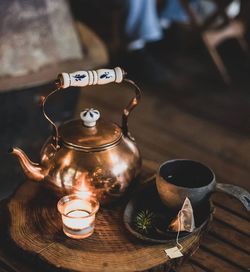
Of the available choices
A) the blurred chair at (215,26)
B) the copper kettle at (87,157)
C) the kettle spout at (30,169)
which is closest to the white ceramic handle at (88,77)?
the copper kettle at (87,157)

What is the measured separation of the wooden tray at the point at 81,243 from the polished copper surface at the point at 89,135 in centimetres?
19

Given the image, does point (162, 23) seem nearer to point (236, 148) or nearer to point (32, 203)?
point (236, 148)

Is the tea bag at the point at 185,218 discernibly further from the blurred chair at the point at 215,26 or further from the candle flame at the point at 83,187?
the blurred chair at the point at 215,26

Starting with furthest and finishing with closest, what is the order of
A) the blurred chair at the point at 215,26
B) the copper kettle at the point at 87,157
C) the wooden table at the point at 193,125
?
the blurred chair at the point at 215,26, the wooden table at the point at 193,125, the copper kettle at the point at 87,157

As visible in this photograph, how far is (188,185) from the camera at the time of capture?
53.6 inches

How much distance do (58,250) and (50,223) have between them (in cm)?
11

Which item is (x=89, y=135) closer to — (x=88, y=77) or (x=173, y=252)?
(x=88, y=77)

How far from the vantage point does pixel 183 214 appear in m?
1.21

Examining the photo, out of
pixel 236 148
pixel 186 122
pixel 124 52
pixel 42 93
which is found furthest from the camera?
pixel 124 52

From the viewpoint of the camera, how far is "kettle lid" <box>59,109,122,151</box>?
128 cm

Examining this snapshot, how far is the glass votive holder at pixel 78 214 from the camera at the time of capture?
3.99 ft

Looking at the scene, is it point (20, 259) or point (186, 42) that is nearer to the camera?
point (20, 259)

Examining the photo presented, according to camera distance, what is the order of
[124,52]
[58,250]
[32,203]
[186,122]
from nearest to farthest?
[58,250] < [32,203] < [186,122] < [124,52]

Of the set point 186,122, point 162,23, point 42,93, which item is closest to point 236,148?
point 186,122
